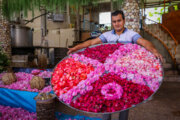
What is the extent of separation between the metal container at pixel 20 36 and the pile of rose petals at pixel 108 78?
9.62 metres

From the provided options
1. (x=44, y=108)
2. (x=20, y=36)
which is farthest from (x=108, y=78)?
(x=20, y=36)

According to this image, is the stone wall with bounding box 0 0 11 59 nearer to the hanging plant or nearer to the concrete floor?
the hanging plant

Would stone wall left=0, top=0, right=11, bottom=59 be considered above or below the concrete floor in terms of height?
above

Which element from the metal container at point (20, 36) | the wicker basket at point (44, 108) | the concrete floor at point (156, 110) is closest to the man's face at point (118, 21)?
the wicker basket at point (44, 108)

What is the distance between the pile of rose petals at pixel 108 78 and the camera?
158 cm

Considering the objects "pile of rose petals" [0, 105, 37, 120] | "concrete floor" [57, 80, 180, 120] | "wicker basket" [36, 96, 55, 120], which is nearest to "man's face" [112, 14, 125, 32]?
"wicker basket" [36, 96, 55, 120]

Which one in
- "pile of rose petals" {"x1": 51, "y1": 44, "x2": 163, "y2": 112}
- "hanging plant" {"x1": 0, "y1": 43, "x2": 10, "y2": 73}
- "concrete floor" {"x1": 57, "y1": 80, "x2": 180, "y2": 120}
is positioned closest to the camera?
"pile of rose petals" {"x1": 51, "y1": 44, "x2": 163, "y2": 112}

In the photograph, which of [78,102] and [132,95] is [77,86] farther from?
[132,95]

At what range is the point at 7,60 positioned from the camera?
21.6 feet

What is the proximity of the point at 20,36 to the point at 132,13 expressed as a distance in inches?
326

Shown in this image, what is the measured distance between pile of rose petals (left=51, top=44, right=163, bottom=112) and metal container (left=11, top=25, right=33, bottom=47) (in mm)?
9622

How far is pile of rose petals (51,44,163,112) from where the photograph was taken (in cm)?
158

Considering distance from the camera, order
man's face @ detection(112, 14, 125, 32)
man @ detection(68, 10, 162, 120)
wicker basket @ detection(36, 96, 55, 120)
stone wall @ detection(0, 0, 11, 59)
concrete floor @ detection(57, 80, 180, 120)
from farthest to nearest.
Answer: stone wall @ detection(0, 0, 11, 59), concrete floor @ detection(57, 80, 180, 120), wicker basket @ detection(36, 96, 55, 120), man's face @ detection(112, 14, 125, 32), man @ detection(68, 10, 162, 120)

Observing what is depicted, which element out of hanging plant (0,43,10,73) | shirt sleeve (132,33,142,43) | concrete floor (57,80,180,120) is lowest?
concrete floor (57,80,180,120)
